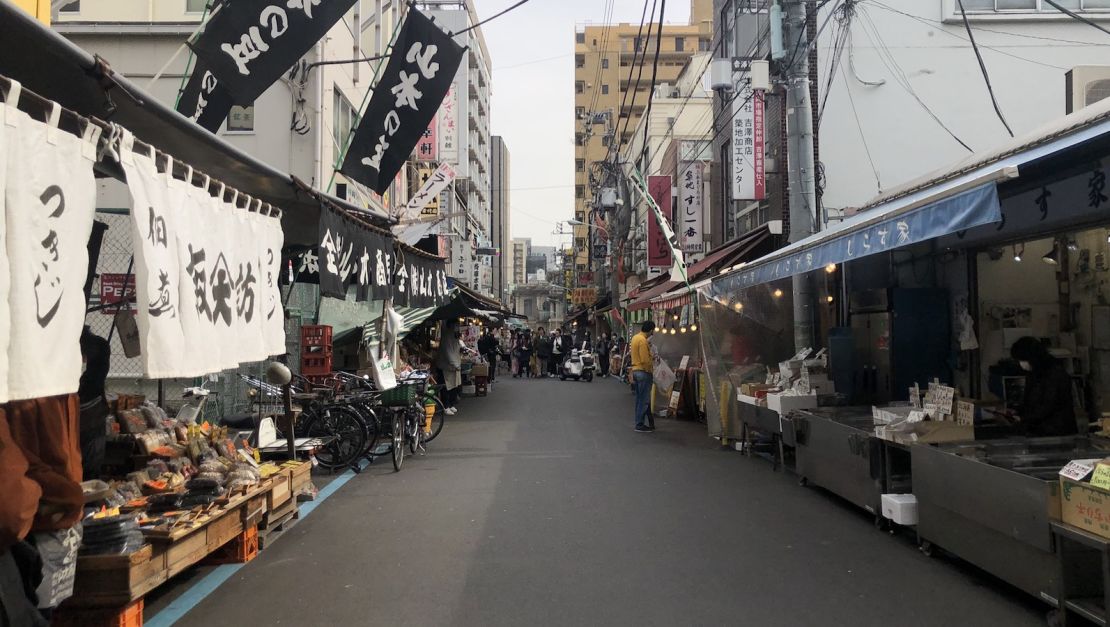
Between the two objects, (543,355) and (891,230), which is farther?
(543,355)

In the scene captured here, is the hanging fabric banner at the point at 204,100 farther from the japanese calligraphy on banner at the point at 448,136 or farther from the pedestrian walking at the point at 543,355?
the pedestrian walking at the point at 543,355

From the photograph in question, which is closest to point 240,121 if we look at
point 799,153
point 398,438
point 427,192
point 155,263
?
point 427,192

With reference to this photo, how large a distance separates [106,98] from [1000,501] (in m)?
6.20

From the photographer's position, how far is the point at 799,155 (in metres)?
11.4

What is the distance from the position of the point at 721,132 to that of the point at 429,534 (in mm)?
16506

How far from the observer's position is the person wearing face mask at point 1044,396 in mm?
6727

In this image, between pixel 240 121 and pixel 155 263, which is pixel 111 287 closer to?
pixel 155 263

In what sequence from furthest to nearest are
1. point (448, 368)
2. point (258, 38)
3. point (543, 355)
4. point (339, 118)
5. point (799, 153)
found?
1. point (543, 355)
2. point (448, 368)
3. point (339, 118)
4. point (799, 153)
5. point (258, 38)

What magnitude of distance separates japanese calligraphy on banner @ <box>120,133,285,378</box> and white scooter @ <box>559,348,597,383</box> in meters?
24.1

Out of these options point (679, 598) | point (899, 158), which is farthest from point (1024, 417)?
point (899, 158)

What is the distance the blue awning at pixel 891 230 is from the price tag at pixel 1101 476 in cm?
168

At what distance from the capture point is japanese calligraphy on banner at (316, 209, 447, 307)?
23.0 ft

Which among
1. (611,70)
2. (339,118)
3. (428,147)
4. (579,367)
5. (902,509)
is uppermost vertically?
(611,70)

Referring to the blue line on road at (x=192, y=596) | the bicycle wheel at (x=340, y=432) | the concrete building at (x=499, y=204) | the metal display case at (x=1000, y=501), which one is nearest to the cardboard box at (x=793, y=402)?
the metal display case at (x=1000, y=501)
